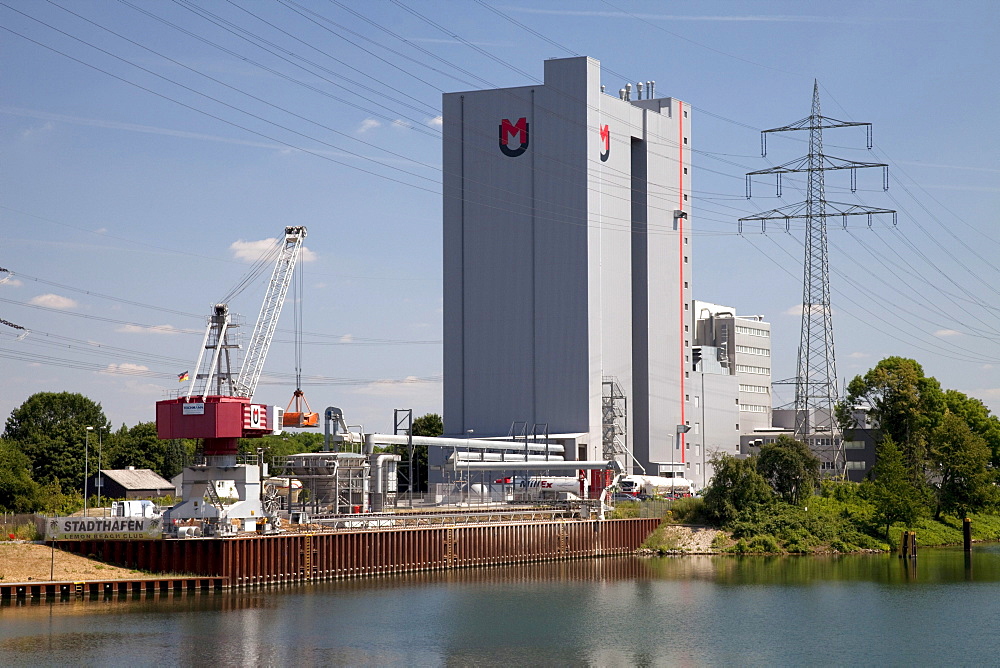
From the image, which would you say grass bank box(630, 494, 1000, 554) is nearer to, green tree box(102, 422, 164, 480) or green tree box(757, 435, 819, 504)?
green tree box(757, 435, 819, 504)

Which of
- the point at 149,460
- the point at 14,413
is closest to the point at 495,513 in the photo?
the point at 149,460

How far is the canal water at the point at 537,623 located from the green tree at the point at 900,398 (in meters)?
47.3

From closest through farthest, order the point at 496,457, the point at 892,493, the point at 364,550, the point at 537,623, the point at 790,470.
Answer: the point at 537,623
the point at 364,550
the point at 892,493
the point at 790,470
the point at 496,457

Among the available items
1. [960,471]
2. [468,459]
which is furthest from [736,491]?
[468,459]

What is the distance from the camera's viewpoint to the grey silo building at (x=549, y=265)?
487 ft

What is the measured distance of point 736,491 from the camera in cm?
11494

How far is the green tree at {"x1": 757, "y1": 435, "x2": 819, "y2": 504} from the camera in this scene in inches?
4697

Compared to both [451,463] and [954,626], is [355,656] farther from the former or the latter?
[451,463]

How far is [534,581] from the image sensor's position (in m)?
89.9

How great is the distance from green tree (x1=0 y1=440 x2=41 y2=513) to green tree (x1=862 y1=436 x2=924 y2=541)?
7811cm

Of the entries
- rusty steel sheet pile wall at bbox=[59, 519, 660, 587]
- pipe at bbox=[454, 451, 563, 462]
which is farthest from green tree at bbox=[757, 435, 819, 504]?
pipe at bbox=[454, 451, 563, 462]

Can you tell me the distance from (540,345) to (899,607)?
253 feet

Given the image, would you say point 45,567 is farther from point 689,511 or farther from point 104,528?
point 689,511

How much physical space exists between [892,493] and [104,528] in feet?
232
